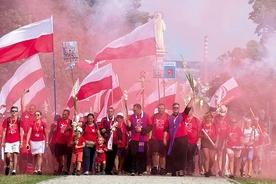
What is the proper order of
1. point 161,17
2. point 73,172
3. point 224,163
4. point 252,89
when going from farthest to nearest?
point 252,89 < point 161,17 < point 224,163 < point 73,172

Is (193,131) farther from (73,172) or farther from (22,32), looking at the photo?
(22,32)

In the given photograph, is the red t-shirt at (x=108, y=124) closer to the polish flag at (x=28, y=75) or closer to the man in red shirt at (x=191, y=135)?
the man in red shirt at (x=191, y=135)

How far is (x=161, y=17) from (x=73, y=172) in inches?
547

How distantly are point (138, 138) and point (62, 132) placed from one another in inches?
76.2

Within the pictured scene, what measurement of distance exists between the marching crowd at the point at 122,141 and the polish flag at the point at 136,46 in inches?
139

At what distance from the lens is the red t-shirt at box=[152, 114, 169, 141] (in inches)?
1104

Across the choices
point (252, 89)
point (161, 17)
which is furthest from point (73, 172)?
point (252, 89)

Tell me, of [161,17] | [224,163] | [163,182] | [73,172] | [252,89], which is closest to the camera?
[163,182]

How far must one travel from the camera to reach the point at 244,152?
30.7 m

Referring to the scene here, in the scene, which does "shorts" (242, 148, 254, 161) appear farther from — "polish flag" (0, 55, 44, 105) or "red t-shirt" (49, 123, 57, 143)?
"polish flag" (0, 55, 44, 105)

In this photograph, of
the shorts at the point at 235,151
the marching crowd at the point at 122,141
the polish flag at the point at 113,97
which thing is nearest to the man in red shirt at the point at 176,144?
the marching crowd at the point at 122,141

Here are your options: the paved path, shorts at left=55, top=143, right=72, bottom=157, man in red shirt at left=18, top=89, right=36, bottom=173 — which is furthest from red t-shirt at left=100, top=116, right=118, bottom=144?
the paved path

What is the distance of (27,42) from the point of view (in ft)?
103

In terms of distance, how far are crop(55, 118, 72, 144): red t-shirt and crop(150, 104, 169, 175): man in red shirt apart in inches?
85.0
